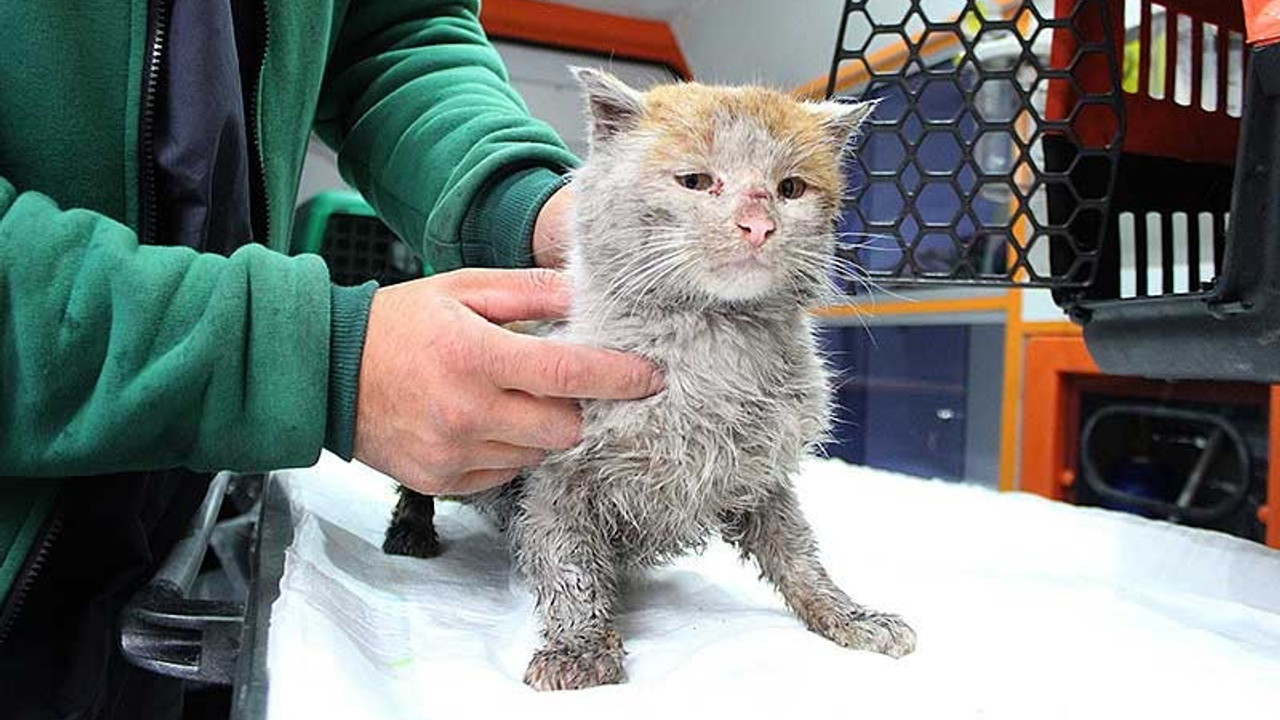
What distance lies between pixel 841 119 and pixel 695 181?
142 mm

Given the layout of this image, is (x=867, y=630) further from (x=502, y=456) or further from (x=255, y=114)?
(x=255, y=114)

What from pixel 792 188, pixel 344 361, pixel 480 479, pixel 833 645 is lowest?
pixel 833 645

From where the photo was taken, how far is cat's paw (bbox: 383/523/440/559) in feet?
3.00

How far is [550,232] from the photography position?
941mm

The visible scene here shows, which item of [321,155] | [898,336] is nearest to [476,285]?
[898,336]

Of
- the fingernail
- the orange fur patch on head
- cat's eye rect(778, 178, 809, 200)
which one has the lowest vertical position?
the fingernail

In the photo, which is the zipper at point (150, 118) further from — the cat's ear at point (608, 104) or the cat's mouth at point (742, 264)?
the cat's mouth at point (742, 264)

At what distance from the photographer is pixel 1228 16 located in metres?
1.08

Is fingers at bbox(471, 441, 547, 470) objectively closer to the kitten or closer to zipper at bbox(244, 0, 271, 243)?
the kitten

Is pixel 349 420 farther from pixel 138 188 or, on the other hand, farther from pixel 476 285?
pixel 138 188

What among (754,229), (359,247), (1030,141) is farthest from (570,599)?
(359,247)

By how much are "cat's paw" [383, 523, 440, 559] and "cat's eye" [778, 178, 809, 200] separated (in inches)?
18.0

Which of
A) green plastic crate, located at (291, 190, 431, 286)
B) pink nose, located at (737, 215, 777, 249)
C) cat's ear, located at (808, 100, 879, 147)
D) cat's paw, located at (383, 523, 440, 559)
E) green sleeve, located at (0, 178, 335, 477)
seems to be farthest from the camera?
green plastic crate, located at (291, 190, 431, 286)

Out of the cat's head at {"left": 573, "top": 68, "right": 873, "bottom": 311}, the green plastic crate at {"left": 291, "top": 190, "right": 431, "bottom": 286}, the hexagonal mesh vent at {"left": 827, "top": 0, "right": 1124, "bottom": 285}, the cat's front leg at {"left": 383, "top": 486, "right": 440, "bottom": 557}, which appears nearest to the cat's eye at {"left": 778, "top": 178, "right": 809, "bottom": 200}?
the cat's head at {"left": 573, "top": 68, "right": 873, "bottom": 311}
